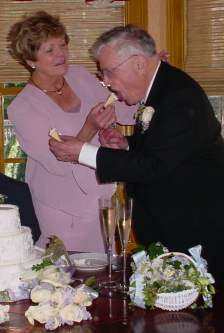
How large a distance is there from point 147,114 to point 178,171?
0.22 meters

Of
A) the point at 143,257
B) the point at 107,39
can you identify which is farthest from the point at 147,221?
the point at 107,39

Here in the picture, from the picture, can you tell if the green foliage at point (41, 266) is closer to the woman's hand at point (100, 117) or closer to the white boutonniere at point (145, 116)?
the white boutonniere at point (145, 116)

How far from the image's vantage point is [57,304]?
1630mm

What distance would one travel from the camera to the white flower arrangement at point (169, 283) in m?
1.68

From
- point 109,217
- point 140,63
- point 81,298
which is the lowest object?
point 81,298

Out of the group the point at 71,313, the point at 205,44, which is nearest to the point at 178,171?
the point at 71,313

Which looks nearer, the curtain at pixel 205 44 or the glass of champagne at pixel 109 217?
the glass of champagne at pixel 109 217

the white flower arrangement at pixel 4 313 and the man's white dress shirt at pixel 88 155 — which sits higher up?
the man's white dress shirt at pixel 88 155

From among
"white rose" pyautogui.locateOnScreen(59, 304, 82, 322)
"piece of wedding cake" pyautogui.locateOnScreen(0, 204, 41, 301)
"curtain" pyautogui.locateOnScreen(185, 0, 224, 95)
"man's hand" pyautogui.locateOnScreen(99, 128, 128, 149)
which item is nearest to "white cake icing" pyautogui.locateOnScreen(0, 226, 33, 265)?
"piece of wedding cake" pyautogui.locateOnScreen(0, 204, 41, 301)

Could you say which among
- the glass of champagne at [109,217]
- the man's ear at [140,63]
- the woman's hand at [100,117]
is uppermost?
the man's ear at [140,63]

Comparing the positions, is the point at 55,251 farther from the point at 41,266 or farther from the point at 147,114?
the point at 147,114

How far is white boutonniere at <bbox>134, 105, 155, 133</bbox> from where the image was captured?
2143 millimetres

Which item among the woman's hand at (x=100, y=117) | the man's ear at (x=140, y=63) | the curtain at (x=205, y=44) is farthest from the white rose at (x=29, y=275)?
the curtain at (x=205, y=44)

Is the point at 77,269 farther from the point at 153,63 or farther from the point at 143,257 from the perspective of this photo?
the point at 153,63
